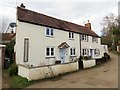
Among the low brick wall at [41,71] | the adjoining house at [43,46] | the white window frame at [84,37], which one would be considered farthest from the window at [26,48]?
the white window frame at [84,37]

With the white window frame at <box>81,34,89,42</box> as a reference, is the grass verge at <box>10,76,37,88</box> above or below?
below

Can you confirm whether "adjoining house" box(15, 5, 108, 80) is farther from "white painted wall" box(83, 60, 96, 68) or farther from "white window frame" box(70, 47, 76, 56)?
"white painted wall" box(83, 60, 96, 68)

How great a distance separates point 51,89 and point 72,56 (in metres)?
14.5

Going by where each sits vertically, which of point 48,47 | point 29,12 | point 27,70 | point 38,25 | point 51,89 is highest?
point 29,12

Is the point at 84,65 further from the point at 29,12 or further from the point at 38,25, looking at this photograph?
the point at 29,12

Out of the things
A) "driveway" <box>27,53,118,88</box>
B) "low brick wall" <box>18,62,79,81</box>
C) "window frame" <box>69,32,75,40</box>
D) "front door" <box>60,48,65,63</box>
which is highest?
"window frame" <box>69,32,75,40</box>

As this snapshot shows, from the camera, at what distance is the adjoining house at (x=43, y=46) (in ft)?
53.4

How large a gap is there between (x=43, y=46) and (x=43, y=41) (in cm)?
68

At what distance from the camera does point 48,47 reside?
2169 centimetres

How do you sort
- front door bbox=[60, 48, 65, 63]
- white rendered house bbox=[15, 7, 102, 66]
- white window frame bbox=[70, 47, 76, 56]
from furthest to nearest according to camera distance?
white window frame bbox=[70, 47, 76, 56]
front door bbox=[60, 48, 65, 63]
white rendered house bbox=[15, 7, 102, 66]

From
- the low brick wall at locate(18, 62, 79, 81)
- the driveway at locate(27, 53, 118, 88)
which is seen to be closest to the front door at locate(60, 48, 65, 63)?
the low brick wall at locate(18, 62, 79, 81)

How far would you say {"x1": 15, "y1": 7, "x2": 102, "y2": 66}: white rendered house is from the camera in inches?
732

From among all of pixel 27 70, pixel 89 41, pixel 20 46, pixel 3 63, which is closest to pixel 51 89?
pixel 27 70

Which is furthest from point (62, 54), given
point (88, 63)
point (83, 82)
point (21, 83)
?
point (21, 83)
